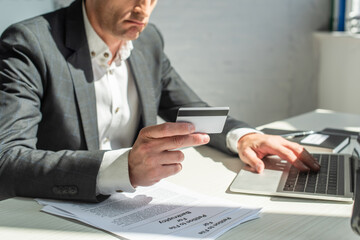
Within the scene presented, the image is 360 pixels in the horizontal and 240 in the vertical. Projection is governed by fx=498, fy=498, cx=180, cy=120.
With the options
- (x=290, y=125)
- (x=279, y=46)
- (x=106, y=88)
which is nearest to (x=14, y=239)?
(x=106, y=88)

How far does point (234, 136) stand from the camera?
4.71 ft

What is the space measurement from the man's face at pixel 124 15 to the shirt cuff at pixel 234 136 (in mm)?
420

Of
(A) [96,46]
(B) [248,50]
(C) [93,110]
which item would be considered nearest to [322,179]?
(C) [93,110]

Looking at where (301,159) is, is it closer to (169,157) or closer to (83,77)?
(169,157)

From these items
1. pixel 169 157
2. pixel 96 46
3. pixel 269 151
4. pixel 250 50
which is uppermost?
pixel 96 46

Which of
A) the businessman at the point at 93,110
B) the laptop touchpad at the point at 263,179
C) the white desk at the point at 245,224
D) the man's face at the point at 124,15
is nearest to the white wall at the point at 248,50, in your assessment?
the businessman at the point at 93,110

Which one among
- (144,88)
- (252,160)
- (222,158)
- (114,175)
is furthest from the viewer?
(144,88)

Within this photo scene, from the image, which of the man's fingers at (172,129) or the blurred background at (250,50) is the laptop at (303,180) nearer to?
the man's fingers at (172,129)

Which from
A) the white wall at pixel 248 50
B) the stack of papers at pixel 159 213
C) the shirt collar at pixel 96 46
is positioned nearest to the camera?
the stack of papers at pixel 159 213

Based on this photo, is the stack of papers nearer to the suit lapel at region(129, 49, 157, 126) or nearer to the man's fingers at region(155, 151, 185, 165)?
the man's fingers at region(155, 151, 185, 165)

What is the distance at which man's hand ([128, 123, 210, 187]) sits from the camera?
976 mm

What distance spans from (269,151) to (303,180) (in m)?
0.17

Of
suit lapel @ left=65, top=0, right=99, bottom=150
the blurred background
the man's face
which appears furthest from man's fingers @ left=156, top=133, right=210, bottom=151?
the blurred background

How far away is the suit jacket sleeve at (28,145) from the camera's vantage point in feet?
3.53
